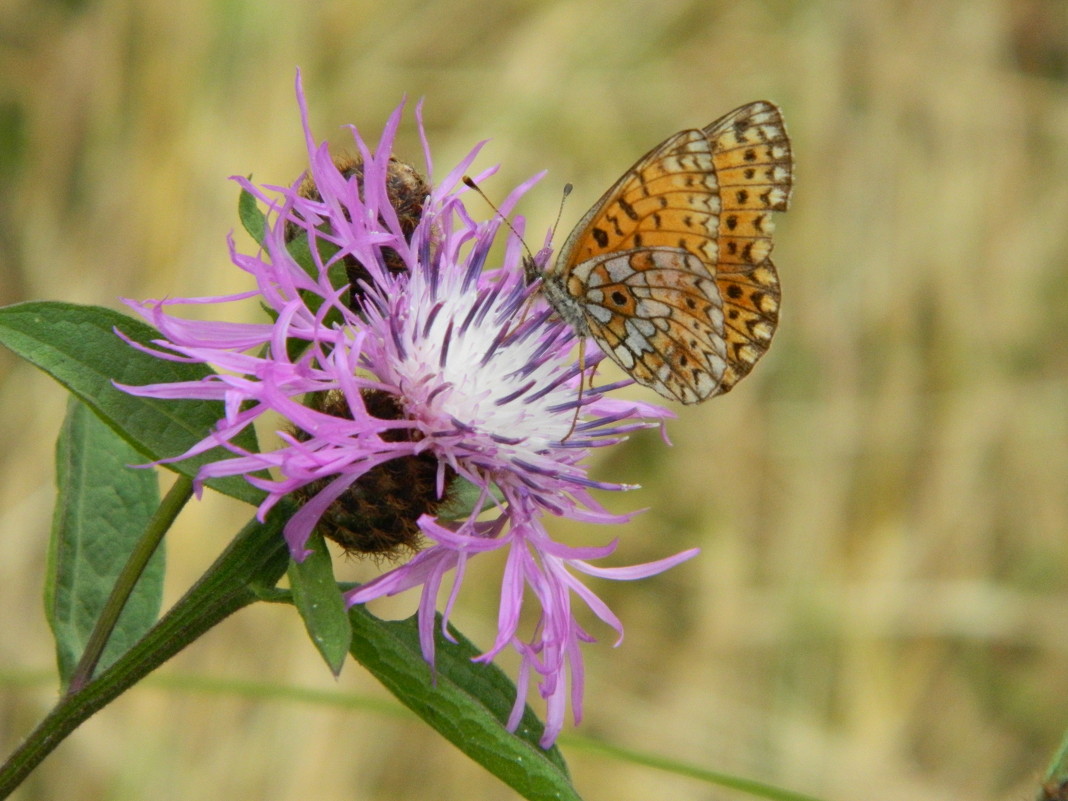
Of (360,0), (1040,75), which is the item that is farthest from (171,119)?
(1040,75)

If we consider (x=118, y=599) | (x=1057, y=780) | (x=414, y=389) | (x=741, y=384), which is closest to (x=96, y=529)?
(x=118, y=599)

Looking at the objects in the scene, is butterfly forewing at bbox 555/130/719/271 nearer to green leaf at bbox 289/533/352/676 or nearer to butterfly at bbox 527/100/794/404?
butterfly at bbox 527/100/794/404

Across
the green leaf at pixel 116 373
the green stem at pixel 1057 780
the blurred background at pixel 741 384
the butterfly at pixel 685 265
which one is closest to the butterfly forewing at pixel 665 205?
the butterfly at pixel 685 265

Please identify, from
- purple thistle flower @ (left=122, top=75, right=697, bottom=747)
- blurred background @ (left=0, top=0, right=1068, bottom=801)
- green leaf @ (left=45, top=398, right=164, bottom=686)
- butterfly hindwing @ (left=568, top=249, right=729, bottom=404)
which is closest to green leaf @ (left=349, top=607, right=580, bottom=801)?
purple thistle flower @ (left=122, top=75, right=697, bottom=747)

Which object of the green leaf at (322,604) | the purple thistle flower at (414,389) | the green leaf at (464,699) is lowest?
the green leaf at (464,699)

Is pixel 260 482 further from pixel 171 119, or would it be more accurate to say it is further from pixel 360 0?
pixel 360 0

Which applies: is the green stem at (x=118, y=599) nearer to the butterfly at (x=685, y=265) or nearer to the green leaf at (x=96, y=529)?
the green leaf at (x=96, y=529)
